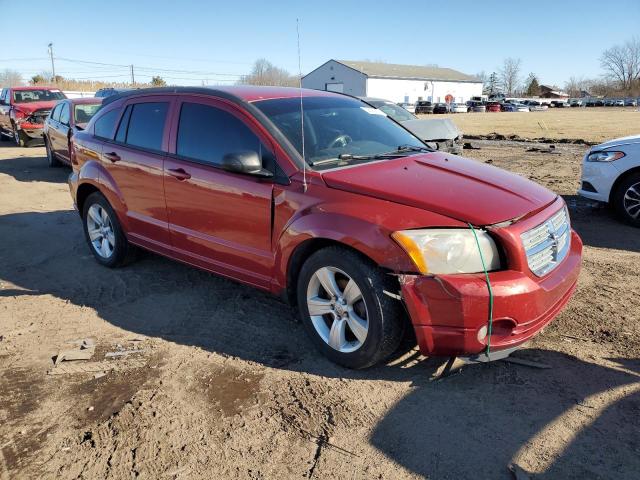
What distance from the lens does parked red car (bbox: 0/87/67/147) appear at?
1580cm

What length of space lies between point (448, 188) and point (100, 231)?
3.94 metres

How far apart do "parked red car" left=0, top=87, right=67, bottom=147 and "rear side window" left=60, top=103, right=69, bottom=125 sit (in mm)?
4781

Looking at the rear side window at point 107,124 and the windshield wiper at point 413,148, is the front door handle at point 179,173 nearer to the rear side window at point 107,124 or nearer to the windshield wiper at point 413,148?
the rear side window at point 107,124

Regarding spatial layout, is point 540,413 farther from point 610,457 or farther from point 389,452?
point 389,452

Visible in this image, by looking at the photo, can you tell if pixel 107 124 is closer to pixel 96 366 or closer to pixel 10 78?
pixel 96 366

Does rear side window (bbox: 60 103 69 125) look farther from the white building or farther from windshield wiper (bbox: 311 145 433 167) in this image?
the white building

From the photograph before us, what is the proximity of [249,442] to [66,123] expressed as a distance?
35.0 ft

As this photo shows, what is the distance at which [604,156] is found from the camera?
6.81 m

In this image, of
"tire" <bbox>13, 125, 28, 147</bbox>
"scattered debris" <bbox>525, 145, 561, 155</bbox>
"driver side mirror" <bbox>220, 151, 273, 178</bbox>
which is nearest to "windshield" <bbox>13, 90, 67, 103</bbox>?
"tire" <bbox>13, 125, 28, 147</bbox>

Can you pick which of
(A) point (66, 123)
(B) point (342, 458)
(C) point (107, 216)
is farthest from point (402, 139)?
(A) point (66, 123)

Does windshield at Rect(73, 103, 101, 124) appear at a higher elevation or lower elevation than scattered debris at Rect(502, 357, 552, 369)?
higher

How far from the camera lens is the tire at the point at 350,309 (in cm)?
305

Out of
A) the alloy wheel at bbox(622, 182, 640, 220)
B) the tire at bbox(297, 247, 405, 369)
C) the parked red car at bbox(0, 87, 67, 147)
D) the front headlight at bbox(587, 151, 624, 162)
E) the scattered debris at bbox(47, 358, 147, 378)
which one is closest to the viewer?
the tire at bbox(297, 247, 405, 369)

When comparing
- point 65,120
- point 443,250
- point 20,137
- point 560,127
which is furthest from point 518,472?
point 560,127
